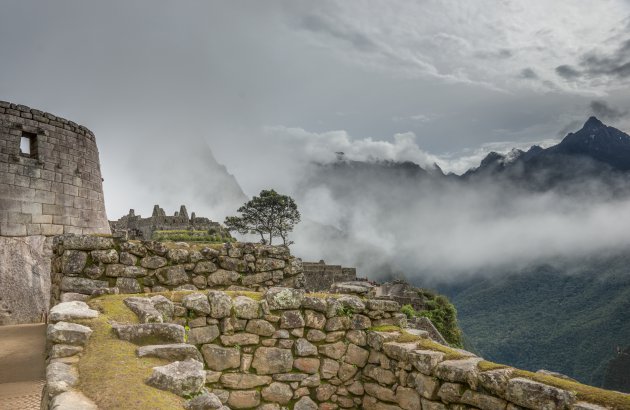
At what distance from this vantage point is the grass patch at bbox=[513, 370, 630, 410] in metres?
3.46

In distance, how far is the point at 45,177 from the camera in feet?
33.1

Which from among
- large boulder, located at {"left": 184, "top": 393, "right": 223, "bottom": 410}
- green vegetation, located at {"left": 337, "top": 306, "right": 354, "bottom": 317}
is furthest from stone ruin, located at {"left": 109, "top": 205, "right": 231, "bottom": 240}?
large boulder, located at {"left": 184, "top": 393, "right": 223, "bottom": 410}

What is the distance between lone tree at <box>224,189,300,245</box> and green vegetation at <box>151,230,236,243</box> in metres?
2.48

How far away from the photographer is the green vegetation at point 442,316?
→ 1243 inches

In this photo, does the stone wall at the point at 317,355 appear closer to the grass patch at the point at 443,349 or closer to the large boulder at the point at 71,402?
the grass patch at the point at 443,349

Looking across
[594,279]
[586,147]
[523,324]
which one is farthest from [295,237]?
[586,147]

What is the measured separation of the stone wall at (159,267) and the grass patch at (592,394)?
185 inches

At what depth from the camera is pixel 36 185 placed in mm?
9875

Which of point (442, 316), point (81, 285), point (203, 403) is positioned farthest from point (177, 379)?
point (442, 316)

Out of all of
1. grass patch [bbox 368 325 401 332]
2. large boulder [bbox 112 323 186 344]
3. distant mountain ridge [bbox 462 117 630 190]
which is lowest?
grass patch [bbox 368 325 401 332]

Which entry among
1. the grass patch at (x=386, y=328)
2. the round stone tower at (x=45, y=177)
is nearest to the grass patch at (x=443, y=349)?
the grass patch at (x=386, y=328)

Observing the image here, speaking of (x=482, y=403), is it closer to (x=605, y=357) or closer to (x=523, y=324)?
(x=605, y=357)

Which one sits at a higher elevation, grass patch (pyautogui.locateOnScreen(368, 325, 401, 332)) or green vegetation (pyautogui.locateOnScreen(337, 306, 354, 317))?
green vegetation (pyautogui.locateOnScreen(337, 306, 354, 317))

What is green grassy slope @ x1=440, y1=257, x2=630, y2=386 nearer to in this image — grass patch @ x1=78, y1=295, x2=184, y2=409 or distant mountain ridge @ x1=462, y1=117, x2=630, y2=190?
grass patch @ x1=78, y1=295, x2=184, y2=409
